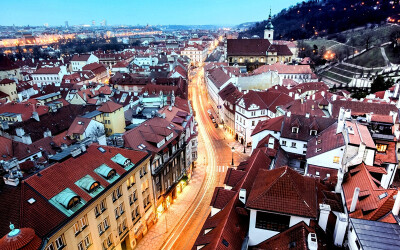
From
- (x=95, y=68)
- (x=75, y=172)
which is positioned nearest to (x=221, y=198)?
(x=75, y=172)

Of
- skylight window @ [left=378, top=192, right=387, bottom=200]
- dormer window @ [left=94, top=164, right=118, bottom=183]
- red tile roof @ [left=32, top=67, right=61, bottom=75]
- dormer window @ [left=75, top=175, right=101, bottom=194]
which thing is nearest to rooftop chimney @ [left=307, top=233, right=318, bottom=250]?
skylight window @ [left=378, top=192, right=387, bottom=200]

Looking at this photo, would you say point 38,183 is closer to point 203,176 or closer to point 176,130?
point 176,130

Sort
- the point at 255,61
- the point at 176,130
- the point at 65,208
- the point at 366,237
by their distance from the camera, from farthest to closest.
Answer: the point at 255,61
the point at 176,130
the point at 65,208
the point at 366,237

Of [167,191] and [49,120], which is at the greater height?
[49,120]

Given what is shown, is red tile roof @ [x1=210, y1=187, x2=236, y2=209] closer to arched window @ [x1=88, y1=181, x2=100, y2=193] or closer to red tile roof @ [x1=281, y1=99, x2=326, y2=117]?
arched window @ [x1=88, y1=181, x2=100, y2=193]

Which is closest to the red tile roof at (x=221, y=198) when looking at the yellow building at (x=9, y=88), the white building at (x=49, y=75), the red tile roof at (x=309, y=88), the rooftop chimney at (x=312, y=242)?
the rooftop chimney at (x=312, y=242)

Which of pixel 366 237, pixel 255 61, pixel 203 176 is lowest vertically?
pixel 203 176

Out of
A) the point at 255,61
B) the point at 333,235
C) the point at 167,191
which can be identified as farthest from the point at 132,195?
the point at 255,61
